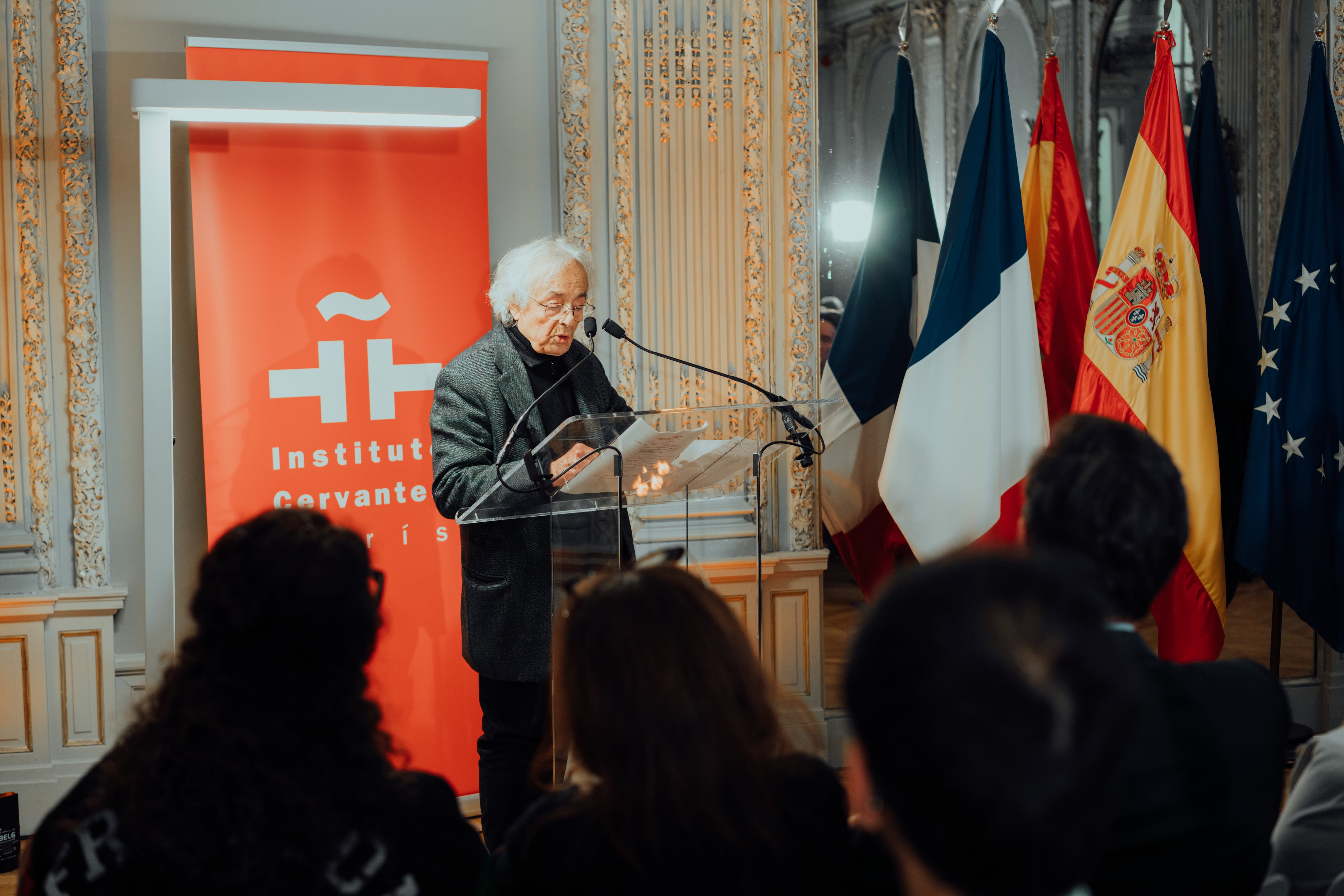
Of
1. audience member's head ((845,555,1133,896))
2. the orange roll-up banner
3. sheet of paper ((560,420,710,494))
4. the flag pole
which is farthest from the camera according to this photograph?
the flag pole

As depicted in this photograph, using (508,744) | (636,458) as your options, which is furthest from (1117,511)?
(508,744)

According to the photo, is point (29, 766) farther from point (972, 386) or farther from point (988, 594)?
point (988, 594)

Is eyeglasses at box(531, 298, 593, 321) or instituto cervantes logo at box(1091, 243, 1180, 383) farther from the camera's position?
instituto cervantes logo at box(1091, 243, 1180, 383)

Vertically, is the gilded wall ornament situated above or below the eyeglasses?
above

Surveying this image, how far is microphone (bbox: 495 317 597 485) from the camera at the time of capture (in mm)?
2051

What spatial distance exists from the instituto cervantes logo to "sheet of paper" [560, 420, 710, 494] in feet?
5.63

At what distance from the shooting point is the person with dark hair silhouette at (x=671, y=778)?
102 cm

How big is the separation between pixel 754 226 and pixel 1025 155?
3.79ft

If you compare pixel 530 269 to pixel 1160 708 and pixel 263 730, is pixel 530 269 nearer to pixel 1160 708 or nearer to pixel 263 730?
pixel 263 730

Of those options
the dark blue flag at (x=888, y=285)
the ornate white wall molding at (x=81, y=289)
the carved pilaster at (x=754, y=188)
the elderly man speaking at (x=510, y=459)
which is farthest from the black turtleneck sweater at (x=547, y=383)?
the ornate white wall molding at (x=81, y=289)

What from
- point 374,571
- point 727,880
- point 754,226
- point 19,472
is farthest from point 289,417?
point 727,880

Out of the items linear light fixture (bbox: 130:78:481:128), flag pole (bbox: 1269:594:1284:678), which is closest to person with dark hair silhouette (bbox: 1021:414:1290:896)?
linear light fixture (bbox: 130:78:481:128)

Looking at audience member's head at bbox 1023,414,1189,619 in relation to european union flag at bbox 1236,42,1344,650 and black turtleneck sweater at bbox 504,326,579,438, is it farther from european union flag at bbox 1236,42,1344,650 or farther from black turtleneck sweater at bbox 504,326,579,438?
european union flag at bbox 1236,42,1344,650

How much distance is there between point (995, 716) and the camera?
58 centimetres
